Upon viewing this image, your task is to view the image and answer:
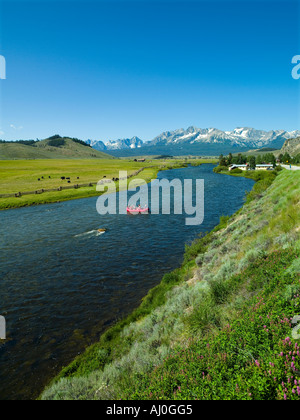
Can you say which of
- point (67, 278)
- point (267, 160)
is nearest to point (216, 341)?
point (67, 278)

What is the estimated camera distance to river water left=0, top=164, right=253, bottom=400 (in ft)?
40.3

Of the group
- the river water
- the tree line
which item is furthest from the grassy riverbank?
the tree line

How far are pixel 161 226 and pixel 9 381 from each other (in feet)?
83.7

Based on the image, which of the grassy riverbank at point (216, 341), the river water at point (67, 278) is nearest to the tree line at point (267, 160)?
the river water at point (67, 278)

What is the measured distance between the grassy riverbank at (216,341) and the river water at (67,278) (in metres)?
1.95

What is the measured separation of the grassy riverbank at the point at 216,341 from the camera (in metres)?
4.77

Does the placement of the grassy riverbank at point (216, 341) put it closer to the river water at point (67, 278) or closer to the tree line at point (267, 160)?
the river water at point (67, 278)

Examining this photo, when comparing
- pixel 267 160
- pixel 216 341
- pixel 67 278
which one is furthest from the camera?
pixel 267 160

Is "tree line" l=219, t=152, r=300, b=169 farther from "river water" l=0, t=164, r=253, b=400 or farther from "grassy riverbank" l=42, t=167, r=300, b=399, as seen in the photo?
"grassy riverbank" l=42, t=167, r=300, b=399

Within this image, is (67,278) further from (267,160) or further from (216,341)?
(267,160)

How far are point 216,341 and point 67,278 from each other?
16.9 metres

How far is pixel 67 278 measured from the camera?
20.3 metres

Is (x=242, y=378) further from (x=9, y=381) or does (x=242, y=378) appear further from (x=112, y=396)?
(x=9, y=381)
